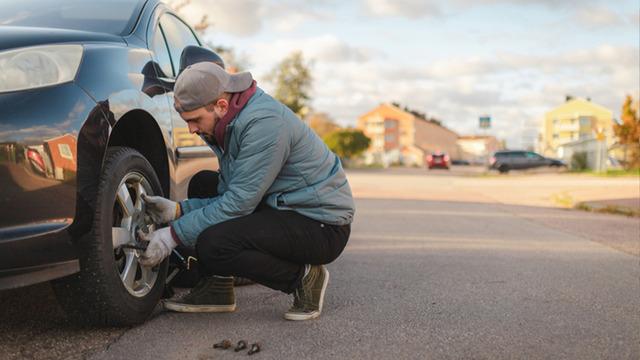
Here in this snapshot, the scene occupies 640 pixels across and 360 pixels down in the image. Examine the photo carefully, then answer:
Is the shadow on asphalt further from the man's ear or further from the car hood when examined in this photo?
the man's ear

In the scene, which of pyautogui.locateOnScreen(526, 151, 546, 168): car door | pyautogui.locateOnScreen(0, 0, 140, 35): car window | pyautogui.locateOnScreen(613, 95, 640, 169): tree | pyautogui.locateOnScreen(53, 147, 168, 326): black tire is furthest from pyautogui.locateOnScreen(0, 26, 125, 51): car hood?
pyautogui.locateOnScreen(526, 151, 546, 168): car door

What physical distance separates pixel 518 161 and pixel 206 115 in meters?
40.3

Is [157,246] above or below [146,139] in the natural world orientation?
below

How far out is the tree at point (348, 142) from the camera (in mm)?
71312

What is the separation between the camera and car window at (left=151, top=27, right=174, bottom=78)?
390 centimetres

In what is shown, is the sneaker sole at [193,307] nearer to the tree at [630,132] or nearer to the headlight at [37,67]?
the headlight at [37,67]

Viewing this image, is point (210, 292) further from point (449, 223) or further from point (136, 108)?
point (449, 223)

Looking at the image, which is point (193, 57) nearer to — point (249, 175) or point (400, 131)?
point (249, 175)

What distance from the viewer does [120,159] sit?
3096mm

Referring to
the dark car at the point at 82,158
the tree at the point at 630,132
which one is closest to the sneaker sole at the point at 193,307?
the dark car at the point at 82,158

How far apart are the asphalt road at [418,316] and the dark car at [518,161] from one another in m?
36.1

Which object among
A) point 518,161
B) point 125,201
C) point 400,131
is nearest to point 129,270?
point 125,201

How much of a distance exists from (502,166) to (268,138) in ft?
132

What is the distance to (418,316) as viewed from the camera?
11.5 ft
